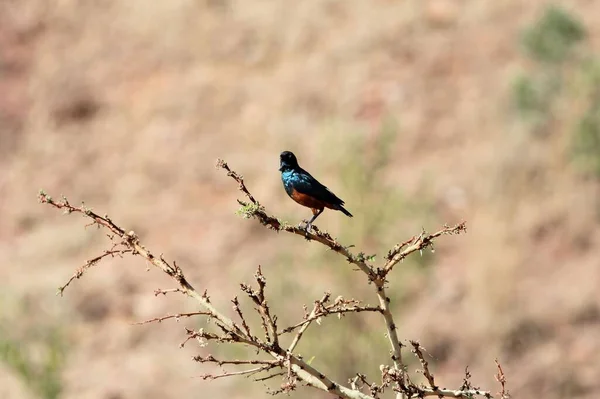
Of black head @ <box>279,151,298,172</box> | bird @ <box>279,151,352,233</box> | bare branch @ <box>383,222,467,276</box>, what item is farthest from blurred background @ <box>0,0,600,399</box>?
bare branch @ <box>383,222,467,276</box>

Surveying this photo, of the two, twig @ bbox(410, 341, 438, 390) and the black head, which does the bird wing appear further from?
twig @ bbox(410, 341, 438, 390)

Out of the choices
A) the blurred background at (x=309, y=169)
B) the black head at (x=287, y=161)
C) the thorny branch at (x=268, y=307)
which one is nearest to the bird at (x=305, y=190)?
the black head at (x=287, y=161)

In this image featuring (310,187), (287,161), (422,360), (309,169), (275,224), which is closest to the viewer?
(275,224)

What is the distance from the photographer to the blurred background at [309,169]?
19703mm

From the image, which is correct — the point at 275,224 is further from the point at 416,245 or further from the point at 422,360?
the point at 422,360

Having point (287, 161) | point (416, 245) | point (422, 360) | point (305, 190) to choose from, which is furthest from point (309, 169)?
point (416, 245)

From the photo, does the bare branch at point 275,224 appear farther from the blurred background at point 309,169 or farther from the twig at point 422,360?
the blurred background at point 309,169

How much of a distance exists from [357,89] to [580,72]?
19.6ft

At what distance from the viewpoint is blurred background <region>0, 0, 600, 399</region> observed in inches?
776

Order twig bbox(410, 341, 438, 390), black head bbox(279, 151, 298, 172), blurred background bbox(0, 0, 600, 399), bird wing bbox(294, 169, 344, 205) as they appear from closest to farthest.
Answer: twig bbox(410, 341, 438, 390), bird wing bbox(294, 169, 344, 205), black head bbox(279, 151, 298, 172), blurred background bbox(0, 0, 600, 399)

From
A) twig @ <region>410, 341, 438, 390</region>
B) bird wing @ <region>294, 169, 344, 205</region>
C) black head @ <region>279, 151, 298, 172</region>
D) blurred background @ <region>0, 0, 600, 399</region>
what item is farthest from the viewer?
blurred background @ <region>0, 0, 600, 399</region>

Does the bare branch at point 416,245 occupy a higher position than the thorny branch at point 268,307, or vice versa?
the bare branch at point 416,245

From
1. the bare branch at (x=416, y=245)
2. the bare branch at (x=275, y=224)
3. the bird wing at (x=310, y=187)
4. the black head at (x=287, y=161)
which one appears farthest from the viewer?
the black head at (x=287, y=161)

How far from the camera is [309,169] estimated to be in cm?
2391
